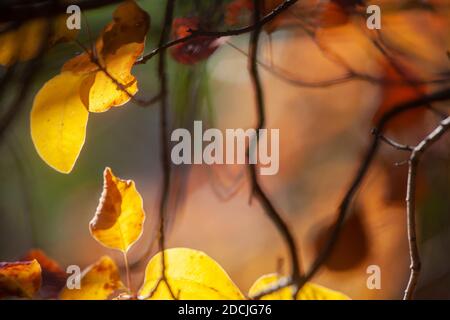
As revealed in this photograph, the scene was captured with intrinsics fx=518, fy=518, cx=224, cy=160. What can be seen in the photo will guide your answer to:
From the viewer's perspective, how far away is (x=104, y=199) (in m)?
1.50

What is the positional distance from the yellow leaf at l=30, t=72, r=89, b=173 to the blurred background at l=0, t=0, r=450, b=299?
0.10ft

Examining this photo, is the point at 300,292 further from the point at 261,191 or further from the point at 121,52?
the point at 121,52

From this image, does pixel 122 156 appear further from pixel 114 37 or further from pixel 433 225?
Result: pixel 433 225

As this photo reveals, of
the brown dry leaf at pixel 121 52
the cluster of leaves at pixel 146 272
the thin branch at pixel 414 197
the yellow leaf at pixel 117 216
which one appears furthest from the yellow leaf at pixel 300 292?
the brown dry leaf at pixel 121 52

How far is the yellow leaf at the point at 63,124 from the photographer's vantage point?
1512mm

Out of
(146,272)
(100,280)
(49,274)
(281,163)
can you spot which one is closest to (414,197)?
(281,163)

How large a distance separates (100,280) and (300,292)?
0.58 meters

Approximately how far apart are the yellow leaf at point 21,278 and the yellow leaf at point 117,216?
211mm

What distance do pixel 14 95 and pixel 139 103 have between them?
1.23ft

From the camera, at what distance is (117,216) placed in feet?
4.92

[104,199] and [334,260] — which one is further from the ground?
[104,199]

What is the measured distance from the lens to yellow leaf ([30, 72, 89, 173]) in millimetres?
1512
